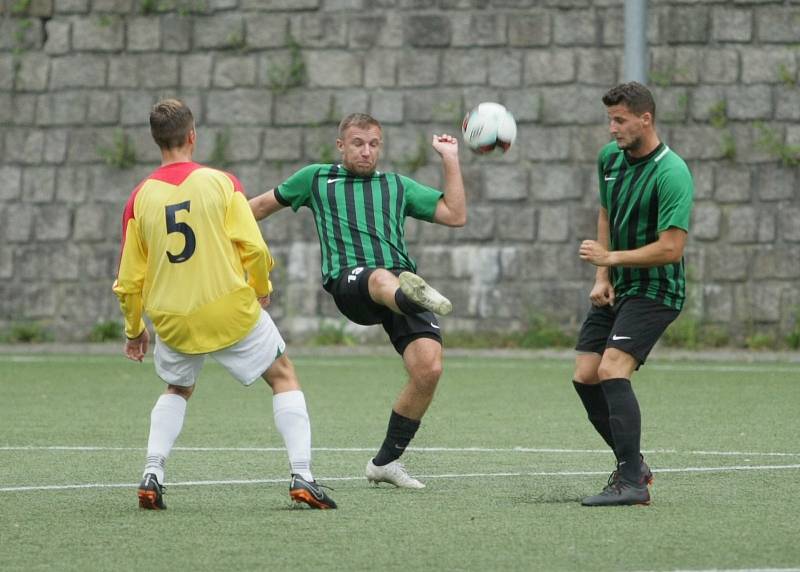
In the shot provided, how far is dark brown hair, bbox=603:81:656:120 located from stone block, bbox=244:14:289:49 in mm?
→ 10534

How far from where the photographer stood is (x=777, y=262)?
16.8 metres

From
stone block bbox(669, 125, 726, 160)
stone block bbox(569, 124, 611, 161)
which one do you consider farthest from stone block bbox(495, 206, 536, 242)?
stone block bbox(669, 125, 726, 160)

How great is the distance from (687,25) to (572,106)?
4.64 feet

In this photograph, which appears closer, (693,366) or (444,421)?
(444,421)

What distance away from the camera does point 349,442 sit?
32.8 ft

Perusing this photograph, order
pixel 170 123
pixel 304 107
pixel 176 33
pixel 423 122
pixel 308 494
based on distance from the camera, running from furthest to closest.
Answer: pixel 176 33 → pixel 304 107 → pixel 423 122 → pixel 170 123 → pixel 308 494

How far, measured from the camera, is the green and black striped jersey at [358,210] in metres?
8.06

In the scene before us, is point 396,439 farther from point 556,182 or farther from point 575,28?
point 575,28

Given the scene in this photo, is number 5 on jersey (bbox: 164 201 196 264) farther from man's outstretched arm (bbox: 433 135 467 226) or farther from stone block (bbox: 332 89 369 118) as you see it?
stone block (bbox: 332 89 369 118)

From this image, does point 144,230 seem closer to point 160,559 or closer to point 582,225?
point 160,559

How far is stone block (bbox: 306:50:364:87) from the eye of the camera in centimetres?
1745

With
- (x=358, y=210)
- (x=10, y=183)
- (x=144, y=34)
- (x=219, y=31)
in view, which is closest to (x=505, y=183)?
(x=219, y=31)

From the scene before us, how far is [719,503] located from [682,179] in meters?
1.42

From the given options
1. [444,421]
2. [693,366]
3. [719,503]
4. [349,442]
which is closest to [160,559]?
[719,503]
